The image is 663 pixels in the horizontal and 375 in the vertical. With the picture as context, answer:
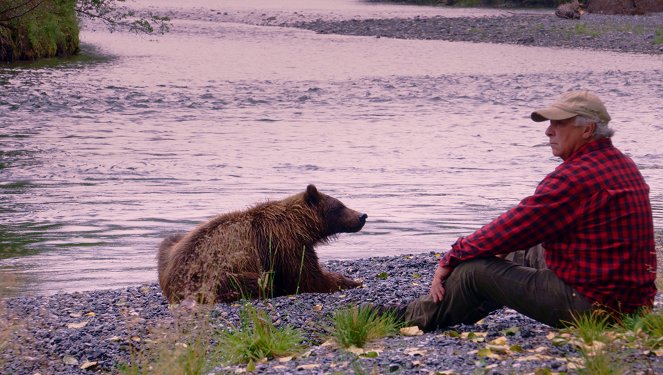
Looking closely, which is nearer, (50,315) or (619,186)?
(619,186)

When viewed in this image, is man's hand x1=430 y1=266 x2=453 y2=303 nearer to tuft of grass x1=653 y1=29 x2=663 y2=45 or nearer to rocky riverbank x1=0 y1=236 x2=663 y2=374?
rocky riverbank x1=0 y1=236 x2=663 y2=374

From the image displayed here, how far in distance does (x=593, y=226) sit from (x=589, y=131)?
512 millimetres

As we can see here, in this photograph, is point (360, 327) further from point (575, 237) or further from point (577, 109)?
point (577, 109)

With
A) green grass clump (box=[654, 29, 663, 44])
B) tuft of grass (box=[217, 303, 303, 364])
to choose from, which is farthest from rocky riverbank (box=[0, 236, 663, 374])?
green grass clump (box=[654, 29, 663, 44])

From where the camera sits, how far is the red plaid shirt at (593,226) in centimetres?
511

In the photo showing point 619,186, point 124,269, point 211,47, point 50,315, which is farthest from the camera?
point 211,47

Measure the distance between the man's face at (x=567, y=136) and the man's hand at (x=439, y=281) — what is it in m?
0.92

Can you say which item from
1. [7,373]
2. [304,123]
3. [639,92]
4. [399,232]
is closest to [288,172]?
[399,232]

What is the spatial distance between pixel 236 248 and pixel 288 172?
827 cm

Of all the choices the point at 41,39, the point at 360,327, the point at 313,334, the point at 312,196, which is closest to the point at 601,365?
the point at 360,327

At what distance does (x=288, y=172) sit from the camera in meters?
15.7

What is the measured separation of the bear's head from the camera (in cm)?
811

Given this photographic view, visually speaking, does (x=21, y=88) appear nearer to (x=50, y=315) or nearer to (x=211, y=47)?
(x=211, y=47)

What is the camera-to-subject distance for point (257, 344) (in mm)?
5707
